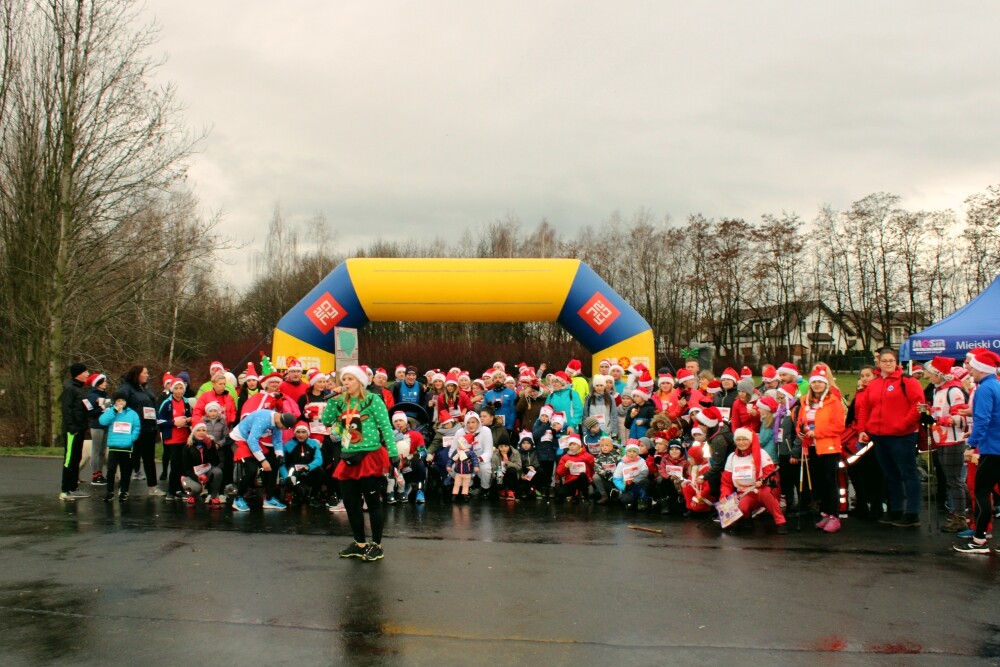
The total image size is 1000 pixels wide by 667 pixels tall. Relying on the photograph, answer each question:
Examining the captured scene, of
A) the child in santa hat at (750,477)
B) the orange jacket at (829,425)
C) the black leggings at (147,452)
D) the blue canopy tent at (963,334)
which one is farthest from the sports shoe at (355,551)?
the blue canopy tent at (963,334)

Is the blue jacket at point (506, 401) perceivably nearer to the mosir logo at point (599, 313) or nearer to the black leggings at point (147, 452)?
the mosir logo at point (599, 313)

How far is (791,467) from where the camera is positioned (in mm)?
10703

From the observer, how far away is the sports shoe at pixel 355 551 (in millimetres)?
7684

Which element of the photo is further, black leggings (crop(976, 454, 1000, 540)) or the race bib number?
the race bib number

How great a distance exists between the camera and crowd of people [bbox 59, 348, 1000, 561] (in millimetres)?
8586

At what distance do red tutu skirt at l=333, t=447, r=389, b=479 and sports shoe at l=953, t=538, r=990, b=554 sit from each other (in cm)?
575

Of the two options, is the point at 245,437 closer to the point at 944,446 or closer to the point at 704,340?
the point at 944,446

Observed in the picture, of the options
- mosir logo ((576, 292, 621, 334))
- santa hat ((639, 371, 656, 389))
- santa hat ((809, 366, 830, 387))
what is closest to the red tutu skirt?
santa hat ((809, 366, 830, 387))

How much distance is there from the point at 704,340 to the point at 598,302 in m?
41.1

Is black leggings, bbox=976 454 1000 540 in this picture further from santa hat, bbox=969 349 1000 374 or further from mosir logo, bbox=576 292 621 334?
mosir logo, bbox=576 292 621 334

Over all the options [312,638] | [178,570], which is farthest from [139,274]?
[312,638]

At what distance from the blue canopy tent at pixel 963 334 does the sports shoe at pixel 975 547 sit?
7.58m

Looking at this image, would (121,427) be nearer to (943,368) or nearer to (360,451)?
(360,451)

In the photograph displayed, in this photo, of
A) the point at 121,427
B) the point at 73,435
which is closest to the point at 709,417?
the point at 121,427
